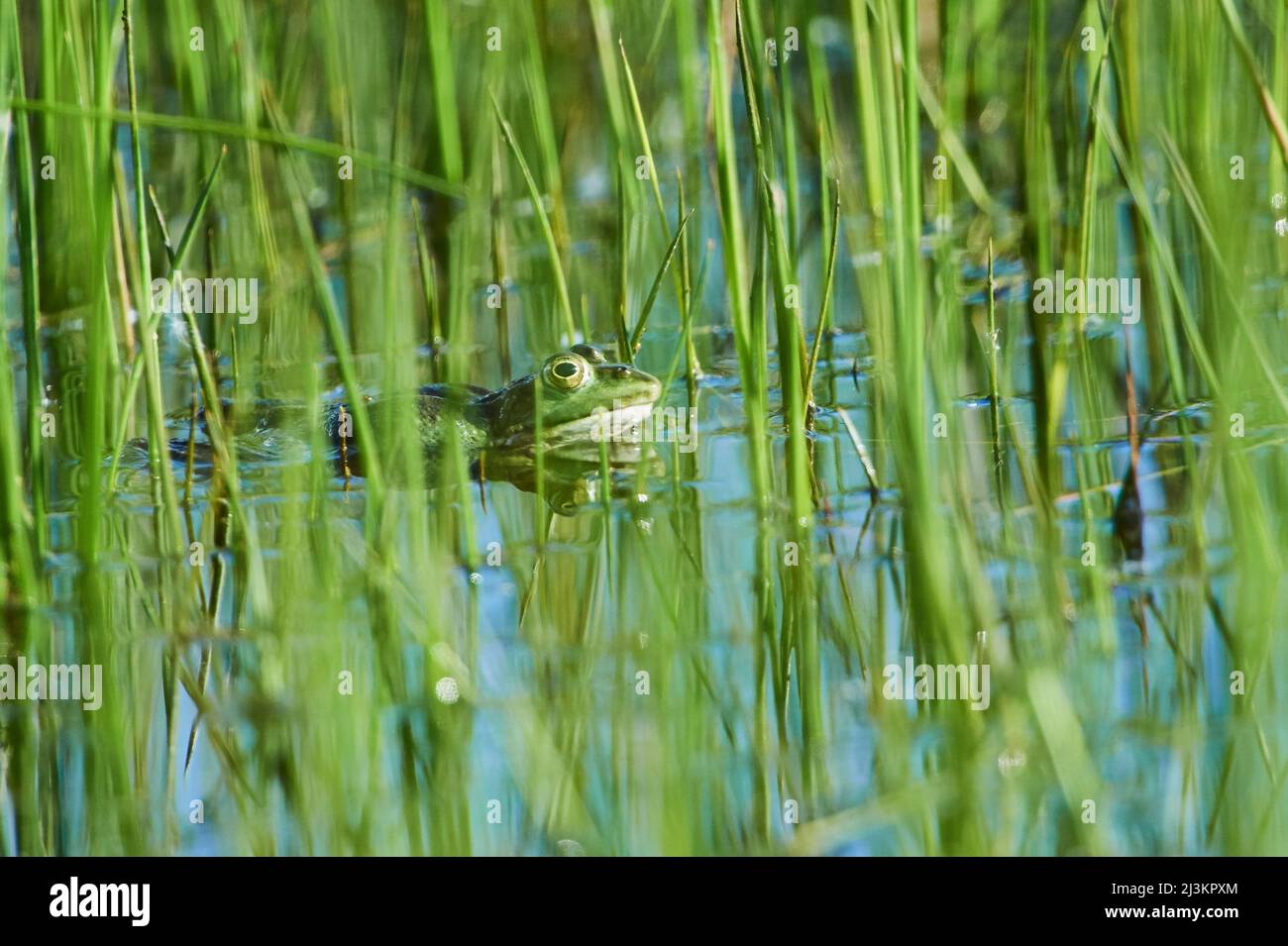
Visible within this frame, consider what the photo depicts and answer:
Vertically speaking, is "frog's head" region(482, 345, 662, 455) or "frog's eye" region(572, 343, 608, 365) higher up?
"frog's eye" region(572, 343, 608, 365)

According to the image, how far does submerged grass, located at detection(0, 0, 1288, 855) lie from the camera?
4.01 ft

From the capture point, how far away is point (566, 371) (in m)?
1.77

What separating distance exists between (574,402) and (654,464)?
0.19 m

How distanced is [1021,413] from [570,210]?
3.02 ft

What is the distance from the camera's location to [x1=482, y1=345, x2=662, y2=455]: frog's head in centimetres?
178

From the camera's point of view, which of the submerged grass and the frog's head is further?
the frog's head

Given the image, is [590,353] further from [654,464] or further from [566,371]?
[654,464]

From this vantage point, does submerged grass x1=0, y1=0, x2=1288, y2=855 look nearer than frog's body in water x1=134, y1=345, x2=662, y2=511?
Yes

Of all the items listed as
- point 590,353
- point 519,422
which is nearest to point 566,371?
point 590,353

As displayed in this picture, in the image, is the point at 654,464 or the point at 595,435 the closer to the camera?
the point at 654,464

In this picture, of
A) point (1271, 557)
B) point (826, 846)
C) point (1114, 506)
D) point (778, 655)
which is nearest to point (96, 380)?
point (778, 655)

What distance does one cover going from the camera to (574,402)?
1832 mm

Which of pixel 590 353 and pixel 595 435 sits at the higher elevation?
pixel 590 353
